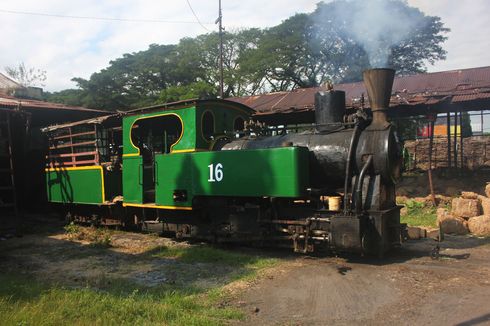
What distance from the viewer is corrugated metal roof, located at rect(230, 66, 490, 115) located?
1138 centimetres

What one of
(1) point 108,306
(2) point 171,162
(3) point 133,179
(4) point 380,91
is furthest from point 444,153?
(1) point 108,306

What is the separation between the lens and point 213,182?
7355mm

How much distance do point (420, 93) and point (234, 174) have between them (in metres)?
7.46

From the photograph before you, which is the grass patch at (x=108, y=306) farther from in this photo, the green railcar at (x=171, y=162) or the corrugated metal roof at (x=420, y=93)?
the corrugated metal roof at (x=420, y=93)

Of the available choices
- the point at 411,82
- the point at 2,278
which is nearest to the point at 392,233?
the point at 2,278

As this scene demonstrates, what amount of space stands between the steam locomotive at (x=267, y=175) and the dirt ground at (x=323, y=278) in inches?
17.2

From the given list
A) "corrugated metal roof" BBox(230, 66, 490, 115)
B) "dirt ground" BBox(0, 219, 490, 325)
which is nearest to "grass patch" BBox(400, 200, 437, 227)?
"dirt ground" BBox(0, 219, 490, 325)

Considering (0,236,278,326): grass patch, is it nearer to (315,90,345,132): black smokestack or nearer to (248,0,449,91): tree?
(315,90,345,132): black smokestack

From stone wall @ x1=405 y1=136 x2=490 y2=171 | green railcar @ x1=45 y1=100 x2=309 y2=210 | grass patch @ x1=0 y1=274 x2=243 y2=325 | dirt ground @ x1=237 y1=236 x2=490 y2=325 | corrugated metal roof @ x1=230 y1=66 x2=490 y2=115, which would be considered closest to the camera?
grass patch @ x1=0 y1=274 x2=243 y2=325

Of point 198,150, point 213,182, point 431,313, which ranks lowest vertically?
point 431,313

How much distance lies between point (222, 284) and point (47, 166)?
7911mm

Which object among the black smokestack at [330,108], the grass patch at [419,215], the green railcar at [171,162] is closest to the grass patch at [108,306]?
the green railcar at [171,162]

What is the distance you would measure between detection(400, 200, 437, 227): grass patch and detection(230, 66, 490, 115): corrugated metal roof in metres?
2.55

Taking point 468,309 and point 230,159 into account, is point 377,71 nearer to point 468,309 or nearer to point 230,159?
point 230,159
